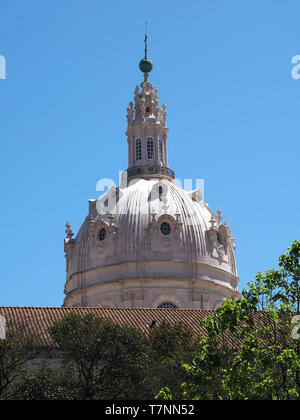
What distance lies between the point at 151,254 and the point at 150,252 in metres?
0.21

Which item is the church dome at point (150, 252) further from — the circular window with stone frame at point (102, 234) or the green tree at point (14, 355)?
the green tree at point (14, 355)

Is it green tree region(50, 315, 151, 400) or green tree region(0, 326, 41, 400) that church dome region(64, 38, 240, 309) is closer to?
green tree region(50, 315, 151, 400)

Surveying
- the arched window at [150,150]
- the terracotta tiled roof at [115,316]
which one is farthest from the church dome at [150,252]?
the terracotta tiled roof at [115,316]

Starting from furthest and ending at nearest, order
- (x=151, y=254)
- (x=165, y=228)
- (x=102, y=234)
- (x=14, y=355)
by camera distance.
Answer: (x=102, y=234), (x=165, y=228), (x=151, y=254), (x=14, y=355)

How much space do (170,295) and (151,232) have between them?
5391mm

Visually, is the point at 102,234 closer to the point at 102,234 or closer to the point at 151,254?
the point at 102,234

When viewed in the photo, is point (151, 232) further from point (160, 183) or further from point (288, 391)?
point (288, 391)

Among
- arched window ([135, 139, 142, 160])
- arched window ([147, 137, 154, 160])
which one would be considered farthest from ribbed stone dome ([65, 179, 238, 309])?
arched window ([135, 139, 142, 160])

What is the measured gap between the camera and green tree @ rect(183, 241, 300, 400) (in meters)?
27.5

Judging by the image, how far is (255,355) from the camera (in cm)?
2817

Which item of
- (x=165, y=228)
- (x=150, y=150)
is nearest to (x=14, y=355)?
(x=165, y=228)

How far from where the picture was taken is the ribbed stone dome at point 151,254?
72.4 m

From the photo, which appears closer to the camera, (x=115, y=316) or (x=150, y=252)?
(x=115, y=316)
